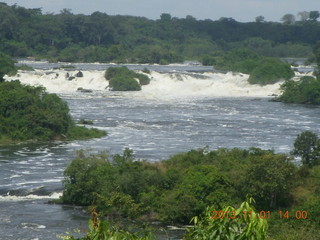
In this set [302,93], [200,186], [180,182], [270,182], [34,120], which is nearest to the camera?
[270,182]

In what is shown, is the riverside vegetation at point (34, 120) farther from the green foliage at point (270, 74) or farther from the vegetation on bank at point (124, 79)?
the green foliage at point (270, 74)

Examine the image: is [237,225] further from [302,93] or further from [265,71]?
[265,71]

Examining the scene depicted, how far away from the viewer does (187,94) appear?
227 ft

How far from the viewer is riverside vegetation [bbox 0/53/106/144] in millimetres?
40625

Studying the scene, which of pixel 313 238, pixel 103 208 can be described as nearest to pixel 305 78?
pixel 103 208

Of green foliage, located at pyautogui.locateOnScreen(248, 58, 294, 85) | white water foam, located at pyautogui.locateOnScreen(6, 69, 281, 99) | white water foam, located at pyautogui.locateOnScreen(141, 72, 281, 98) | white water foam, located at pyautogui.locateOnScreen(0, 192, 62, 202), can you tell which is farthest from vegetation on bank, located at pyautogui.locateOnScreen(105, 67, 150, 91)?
white water foam, located at pyautogui.locateOnScreen(0, 192, 62, 202)

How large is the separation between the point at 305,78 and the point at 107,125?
2471cm

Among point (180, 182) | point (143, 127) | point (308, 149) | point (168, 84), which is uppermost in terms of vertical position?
point (308, 149)

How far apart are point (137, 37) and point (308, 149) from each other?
98.1 m

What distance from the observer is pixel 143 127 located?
1781 inches

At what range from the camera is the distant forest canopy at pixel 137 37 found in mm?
103188

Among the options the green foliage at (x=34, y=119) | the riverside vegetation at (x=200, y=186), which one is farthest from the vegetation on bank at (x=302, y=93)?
the riverside vegetation at (x=200, y=186)

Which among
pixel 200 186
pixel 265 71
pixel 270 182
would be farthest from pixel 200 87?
pixel 270 182

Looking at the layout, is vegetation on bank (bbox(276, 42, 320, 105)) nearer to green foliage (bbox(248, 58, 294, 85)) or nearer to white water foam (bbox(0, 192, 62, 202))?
green foliage (bbox(248, 58, 294, 85))
